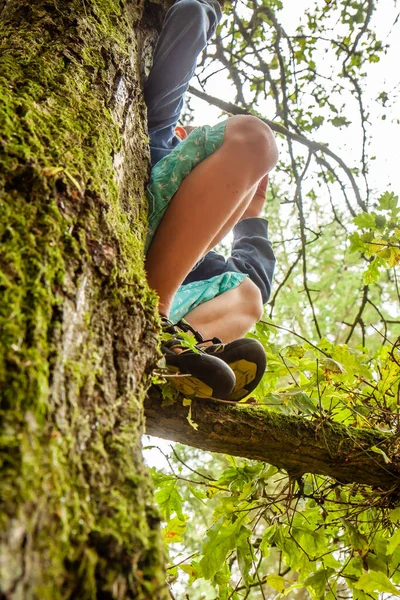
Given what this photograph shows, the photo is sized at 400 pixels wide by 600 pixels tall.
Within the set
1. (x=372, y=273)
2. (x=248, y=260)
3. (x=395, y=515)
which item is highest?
(x=248, y=260)

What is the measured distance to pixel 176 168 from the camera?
A: 1.63 metres

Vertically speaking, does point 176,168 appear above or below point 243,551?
above

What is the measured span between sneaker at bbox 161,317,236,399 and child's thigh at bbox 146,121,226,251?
1.43ft

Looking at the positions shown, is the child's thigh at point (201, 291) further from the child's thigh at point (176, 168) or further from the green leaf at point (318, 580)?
the green leaf at point (318, 580)

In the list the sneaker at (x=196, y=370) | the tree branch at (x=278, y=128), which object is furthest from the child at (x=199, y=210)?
the tree branch at (x=278, y=128)

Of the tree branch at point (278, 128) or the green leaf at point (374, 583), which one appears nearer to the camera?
the green leaf at point (374, 583)

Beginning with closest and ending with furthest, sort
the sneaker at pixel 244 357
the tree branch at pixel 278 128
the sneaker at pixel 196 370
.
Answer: the sneaker at pixel 196 370 < the sneaker at pixel 244 357 < the tree branch at pixel 278 128

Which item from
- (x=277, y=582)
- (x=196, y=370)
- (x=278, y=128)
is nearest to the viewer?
(x=196, y=370)

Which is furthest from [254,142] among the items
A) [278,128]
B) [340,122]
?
[340,122]

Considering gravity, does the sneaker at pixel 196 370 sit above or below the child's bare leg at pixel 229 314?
below

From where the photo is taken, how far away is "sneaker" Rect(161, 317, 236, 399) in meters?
1.35

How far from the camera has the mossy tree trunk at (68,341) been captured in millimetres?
528

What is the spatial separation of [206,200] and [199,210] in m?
0.04

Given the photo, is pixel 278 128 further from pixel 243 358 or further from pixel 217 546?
pixel 217 546
